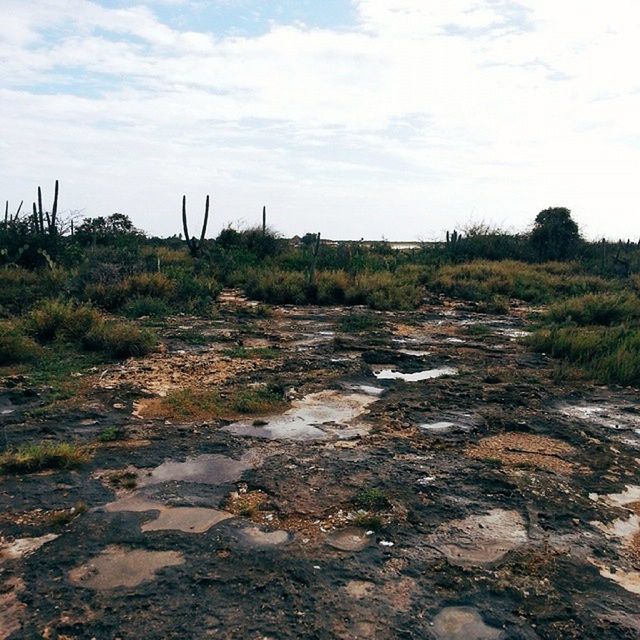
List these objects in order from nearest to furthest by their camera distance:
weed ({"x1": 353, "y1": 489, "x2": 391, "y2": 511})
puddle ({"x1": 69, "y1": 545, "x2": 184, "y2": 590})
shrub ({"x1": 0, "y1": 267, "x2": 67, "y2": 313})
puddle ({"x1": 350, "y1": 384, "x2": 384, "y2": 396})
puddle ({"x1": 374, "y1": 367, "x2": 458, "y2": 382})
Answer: puddle ({"x1": 69, "y1": 545, "x2": 184, "y2": 590}) < weed ({"x1": 353, "y1": 489, "x2": 391, "y2": 511}) < puddle ({"x1": 350, "y1": 384, "x2": 384, "y2": 396}) < puddle ({"x1": 374, "y1": 367, "x2": 458, "y2": 382}) < shrub ({"x1": 0, "y1": 267, "x2": 67, "y2": 313})

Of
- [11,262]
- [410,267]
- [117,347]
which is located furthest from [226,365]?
[410,267]

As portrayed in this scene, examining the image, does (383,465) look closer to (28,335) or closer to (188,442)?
(188,442)

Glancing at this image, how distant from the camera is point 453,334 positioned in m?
12.3

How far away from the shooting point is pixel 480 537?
164 inches

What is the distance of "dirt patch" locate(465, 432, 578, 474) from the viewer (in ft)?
18.1

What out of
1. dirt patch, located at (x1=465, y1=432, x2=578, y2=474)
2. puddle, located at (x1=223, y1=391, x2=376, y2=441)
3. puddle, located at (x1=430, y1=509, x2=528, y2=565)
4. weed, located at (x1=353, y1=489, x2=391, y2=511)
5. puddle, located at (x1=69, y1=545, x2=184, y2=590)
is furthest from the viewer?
puddle, located at (x1=223, y1=391, x2=376, y2=441)

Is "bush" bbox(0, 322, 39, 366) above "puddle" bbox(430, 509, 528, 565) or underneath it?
above

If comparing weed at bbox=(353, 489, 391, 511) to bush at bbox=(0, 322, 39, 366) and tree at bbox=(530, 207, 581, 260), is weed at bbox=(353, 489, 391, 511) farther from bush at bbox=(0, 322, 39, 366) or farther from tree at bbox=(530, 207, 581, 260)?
tree at bbox=(530, 207, 581, 260)

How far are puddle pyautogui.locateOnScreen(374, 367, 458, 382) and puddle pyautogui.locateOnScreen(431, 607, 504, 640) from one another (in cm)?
519

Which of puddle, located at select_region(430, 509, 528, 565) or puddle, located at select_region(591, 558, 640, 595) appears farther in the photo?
puddle, located at select_region(430, 509, 528, 565)

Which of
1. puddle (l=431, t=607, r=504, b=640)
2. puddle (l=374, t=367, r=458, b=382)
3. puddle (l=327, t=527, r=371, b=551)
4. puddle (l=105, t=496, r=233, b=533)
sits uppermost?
puddle (l=374, t=367, r=458, b=382)

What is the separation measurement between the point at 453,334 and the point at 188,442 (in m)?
7.44

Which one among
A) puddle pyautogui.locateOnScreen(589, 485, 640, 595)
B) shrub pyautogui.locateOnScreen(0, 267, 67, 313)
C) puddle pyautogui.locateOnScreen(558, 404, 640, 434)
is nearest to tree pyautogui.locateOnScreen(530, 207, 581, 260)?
shrub pyautogui.locateOnScreen(0, 267, 67, 313)

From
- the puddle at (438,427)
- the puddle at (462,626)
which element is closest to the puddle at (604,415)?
the puddle at (438,427)
